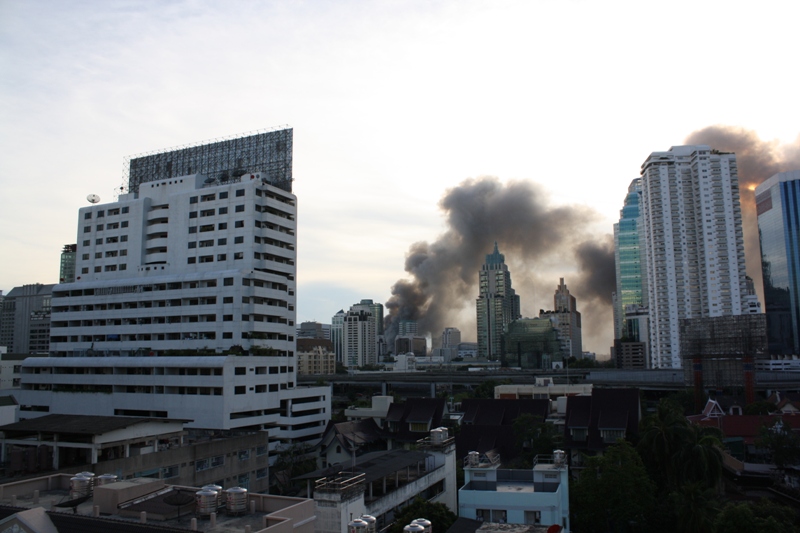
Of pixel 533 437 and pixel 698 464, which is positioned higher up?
pixel 698 464

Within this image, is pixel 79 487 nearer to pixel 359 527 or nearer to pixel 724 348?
pixel 359 527

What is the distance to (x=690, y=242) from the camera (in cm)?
16350

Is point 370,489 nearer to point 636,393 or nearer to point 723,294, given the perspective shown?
point 636,393

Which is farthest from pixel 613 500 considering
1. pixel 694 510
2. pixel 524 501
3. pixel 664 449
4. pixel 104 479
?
pixel 104 479

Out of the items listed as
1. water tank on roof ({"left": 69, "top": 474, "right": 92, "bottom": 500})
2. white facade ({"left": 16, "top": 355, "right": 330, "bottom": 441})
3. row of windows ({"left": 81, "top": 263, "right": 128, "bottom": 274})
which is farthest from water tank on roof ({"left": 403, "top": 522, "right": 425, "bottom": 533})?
row of windows ({"left": 81, "top": 263, "right": 128, "bottom": 274})

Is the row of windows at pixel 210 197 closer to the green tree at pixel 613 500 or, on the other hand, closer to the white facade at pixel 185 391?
the white facade at pixel 185 391

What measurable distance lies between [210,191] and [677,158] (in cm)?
13458

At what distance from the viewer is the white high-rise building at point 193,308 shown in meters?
72.9

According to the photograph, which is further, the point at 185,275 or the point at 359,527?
the point at 185,275

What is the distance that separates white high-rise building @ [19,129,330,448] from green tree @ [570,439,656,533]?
43.3m

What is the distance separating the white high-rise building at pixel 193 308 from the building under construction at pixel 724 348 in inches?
2577

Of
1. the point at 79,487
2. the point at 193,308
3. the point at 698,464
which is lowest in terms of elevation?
the point at 698,464

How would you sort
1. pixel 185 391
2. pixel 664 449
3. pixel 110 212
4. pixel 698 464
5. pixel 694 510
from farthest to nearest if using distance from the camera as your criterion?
pixel 110 212 < pixel 185 391 < pixel 664 449 < pixel 698 464 < pixel 694 510

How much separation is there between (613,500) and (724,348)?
81312 millimetres
